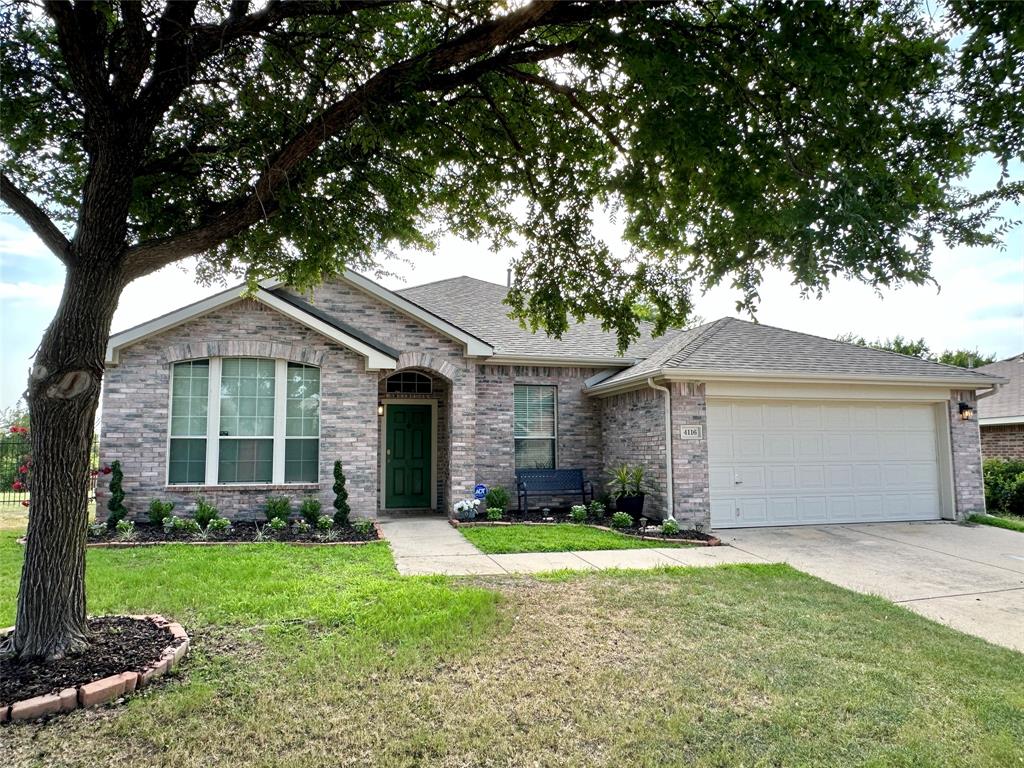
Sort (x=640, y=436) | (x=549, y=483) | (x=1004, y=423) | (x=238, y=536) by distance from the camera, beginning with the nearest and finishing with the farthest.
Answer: (x=238, y=536)
(x=640, y=436)
(x=549, y=483)
(x=1004, y=423)

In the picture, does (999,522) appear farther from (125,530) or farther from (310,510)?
(125,530)

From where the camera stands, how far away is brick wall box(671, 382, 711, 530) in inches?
405

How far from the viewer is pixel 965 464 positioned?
38.7ft

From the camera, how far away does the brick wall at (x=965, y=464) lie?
11688mm

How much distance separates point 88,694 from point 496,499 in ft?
27.0

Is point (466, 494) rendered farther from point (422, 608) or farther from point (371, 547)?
point (422, 608)

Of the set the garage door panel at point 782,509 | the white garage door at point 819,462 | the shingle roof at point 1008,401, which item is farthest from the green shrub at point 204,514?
the shingle roof at point 1008,401

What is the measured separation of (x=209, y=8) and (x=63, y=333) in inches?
124

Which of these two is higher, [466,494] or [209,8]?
[209,8]

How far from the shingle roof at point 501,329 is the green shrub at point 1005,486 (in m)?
8.08

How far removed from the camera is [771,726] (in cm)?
343

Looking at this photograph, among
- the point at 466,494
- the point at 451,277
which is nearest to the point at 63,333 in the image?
the point at 466,494

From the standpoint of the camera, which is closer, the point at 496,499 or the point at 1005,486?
the point at 496,499

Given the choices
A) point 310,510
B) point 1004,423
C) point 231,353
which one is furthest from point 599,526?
point 1004,423
